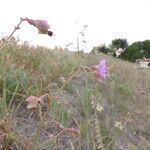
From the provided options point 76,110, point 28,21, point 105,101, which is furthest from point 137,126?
point 28,21

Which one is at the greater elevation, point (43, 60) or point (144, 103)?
point (43, 60)

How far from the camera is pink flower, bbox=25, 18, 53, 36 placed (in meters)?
1.49

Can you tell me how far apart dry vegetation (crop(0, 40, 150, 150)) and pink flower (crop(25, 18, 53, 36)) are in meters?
0.39

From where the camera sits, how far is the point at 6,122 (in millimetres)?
2453

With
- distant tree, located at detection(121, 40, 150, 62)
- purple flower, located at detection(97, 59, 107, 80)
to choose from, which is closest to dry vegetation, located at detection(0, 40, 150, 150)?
purple flower, located at detection(97, 59, 107, 80)

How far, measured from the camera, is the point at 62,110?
10.3 feet

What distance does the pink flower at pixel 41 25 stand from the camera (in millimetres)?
1486

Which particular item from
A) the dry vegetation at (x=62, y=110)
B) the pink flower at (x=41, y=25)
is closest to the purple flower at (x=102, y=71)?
the dry vegetation at (x=62, y=110)

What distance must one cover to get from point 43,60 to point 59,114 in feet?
4.07

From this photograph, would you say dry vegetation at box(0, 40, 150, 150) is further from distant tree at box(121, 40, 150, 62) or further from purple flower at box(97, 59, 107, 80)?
distant tree at box(121, 40, 150, 62)

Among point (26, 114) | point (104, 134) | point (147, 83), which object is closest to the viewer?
point (26, 114)

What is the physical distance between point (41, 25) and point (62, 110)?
1656 mm

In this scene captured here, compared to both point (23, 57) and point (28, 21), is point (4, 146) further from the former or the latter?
point (23, 57)

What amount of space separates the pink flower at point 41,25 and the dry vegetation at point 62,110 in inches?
15.2
